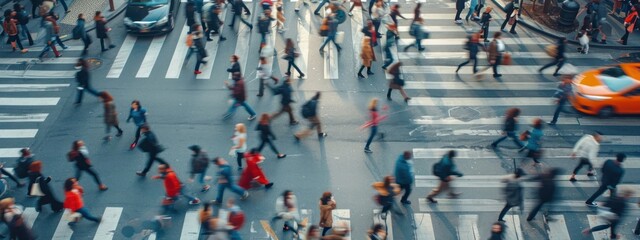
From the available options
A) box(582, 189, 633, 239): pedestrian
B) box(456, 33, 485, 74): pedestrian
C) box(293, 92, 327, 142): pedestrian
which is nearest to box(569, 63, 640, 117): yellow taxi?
box(456, 33, 485, 74): pedestrian

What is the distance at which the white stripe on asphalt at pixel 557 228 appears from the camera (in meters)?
14.0

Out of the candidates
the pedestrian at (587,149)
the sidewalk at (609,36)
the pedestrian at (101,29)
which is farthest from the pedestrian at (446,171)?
Answer: the pedestrian at (101,29)

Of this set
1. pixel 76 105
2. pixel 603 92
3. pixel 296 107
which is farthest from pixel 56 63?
pixel 603 92

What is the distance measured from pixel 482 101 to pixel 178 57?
9613 mm

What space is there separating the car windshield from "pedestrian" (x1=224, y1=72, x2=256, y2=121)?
9726mm

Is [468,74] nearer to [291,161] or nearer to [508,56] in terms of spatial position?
[508,56]

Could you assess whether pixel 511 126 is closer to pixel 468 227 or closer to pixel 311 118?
pixel 468 227

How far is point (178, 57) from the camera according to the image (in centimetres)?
2120

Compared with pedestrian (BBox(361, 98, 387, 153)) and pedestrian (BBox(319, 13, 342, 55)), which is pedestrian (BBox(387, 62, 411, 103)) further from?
pedestrian (BBox(319, 13, 342, 55))

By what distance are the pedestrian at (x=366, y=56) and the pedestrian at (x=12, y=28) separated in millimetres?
11119

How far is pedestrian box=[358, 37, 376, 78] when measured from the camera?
752 inches

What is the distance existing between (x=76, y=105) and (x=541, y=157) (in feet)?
41.7

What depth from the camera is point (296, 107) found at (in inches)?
732

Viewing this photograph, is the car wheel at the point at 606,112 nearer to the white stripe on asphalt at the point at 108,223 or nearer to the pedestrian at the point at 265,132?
the pedestrian at the point at 265,132
